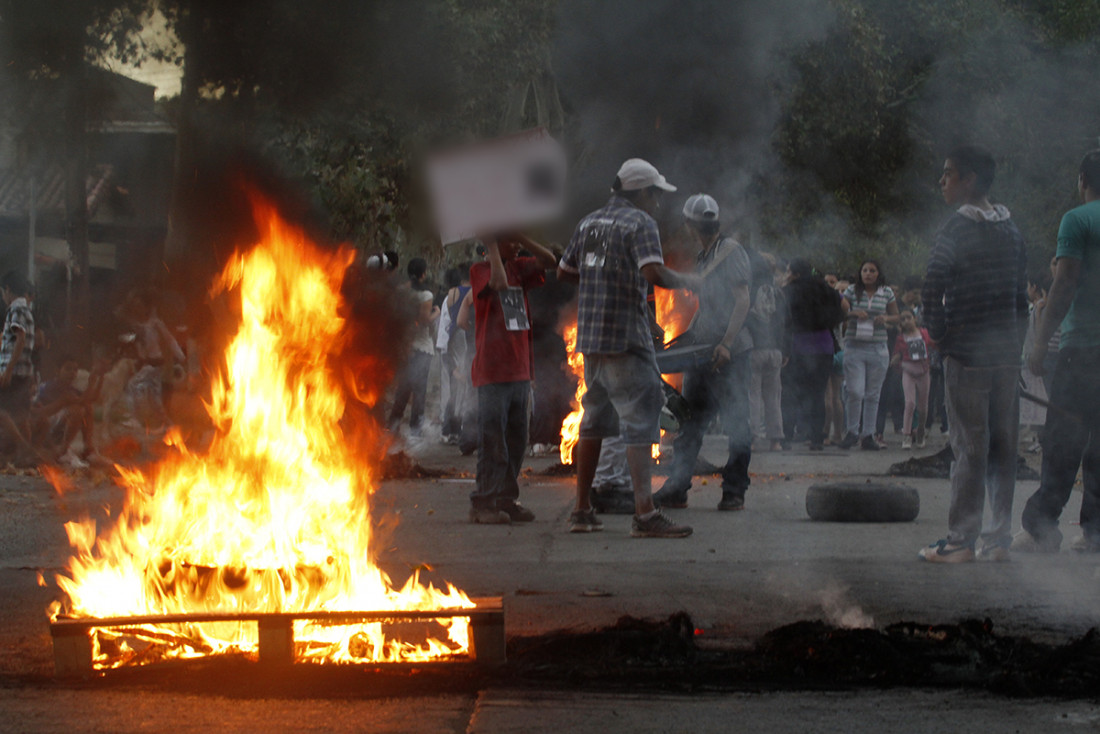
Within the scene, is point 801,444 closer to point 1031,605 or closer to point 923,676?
point 1031,605

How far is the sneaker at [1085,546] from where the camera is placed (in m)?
5.80

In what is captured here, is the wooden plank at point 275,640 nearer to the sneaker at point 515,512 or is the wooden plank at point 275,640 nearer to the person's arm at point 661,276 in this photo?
the person's arm at point 661,276

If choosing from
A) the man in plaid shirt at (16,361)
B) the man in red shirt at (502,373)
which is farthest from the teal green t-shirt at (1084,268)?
the man in plaid shirt at (16,361)

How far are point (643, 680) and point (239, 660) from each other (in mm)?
1187

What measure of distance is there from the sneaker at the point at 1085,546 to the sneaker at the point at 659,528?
1.81 m

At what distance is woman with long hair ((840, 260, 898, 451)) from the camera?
12.0m

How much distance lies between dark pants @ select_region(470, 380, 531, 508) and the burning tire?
1.67m

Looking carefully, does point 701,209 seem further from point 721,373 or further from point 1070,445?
point 1070,445

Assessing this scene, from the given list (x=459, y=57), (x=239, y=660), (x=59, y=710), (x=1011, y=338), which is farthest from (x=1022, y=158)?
(x=59, y=710)

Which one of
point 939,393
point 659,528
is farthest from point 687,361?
point 939,393

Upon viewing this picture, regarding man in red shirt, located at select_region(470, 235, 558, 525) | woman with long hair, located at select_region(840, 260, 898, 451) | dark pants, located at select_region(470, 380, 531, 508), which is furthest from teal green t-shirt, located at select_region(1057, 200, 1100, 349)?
woman with long hair, located at select_region(840, 260, 898, 451)

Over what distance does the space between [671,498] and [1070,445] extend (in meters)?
2.44

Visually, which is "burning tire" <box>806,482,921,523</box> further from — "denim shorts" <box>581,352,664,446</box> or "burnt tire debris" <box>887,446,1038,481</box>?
"burnt tire debris" <box>887,446,1038,481</box>

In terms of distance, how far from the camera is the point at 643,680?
3.54m
